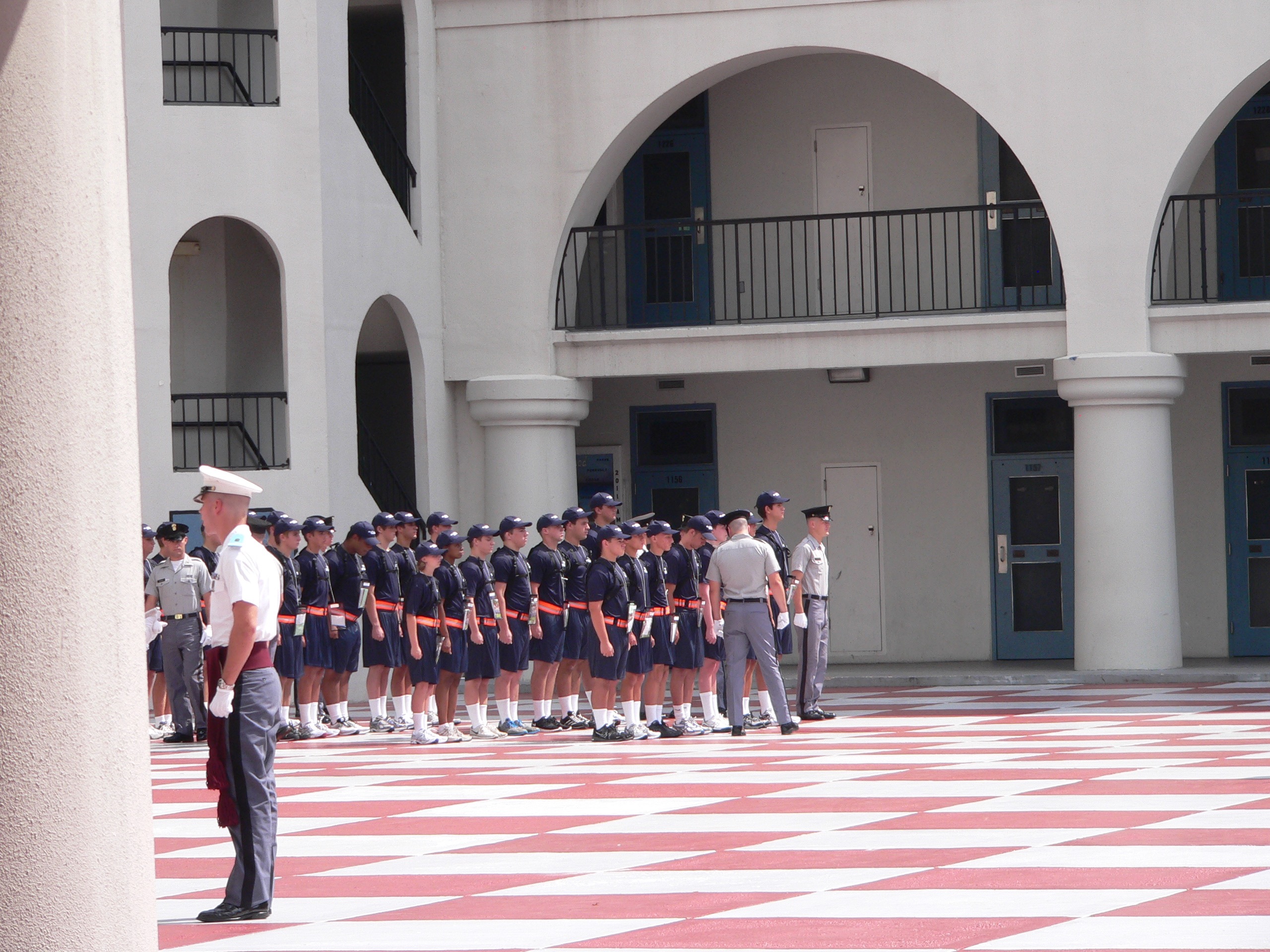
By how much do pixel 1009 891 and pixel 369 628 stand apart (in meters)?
8.60

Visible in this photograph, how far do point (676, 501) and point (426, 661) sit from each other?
895 centimetres

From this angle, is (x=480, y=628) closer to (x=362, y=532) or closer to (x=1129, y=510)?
(x=362, y=532)

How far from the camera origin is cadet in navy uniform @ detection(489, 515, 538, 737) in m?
14.8

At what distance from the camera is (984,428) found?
72.4 feet

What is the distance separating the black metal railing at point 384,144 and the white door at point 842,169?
16.1 feet

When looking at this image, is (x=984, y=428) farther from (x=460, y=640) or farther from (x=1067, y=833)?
(x=1067, y=833)

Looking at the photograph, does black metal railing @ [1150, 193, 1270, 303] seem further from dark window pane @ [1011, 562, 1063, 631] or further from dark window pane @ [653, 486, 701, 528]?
dark window pane @ [653, 486, 701, 528]

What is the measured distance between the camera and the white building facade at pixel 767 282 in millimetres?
18406

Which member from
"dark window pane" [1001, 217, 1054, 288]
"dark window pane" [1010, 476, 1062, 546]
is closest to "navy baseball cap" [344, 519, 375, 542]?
"dark window pane" [1001, 217, 1054, 288]

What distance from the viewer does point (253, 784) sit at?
23.8 feet

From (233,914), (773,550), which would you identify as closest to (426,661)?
(773,550)

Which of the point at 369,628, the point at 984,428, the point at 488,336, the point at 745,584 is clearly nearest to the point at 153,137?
the point at 488,336

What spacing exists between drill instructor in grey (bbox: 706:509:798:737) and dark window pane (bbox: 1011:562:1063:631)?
8438 mm

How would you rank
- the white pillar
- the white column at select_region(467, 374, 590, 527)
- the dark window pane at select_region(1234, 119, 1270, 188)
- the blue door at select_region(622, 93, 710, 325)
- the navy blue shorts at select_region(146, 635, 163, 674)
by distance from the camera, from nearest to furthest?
the navy blue shorts at select_region(146, 635, 163, 674)
the white pillar
the white column at select_region(467, 374, 590, 527)
the dark window pane at select_region(1234, 119, 1270, 188)
the blue door at select_region(622, 93, 710, 325)
